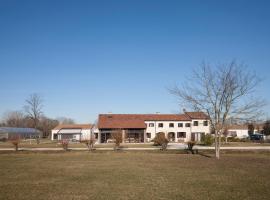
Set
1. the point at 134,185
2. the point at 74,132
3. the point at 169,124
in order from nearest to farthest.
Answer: the point at 134,185 → the point at 169,124 → the point at 74,132

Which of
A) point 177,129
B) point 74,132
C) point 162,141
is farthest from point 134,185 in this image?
point 74,132

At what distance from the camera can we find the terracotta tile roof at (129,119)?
193 ft

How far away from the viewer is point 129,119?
62.5m

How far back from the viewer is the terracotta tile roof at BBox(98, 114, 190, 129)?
5872 cm

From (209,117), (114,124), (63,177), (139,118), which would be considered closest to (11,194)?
(63,177)

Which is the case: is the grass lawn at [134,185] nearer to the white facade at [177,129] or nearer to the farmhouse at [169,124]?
the farmhouse at [169,124]

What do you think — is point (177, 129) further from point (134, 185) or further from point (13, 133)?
point (134, 185)

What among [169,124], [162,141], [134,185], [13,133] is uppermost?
[169,124]

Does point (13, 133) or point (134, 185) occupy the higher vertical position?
point (13, 133)

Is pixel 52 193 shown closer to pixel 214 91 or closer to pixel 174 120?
pixel 214 91

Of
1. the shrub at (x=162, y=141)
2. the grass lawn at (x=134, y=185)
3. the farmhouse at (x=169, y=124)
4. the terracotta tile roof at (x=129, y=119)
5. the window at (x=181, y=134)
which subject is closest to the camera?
the grass lawn at (x=134, y=185)

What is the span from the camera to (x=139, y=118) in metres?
63.7

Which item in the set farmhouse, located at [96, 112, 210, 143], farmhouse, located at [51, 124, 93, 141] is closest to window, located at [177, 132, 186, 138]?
farmhouse, located at [96, 112, 210, 143]

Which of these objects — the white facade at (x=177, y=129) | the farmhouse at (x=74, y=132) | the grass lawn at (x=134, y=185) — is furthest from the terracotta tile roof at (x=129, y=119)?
the grass lawn at (x=134, y=185)
